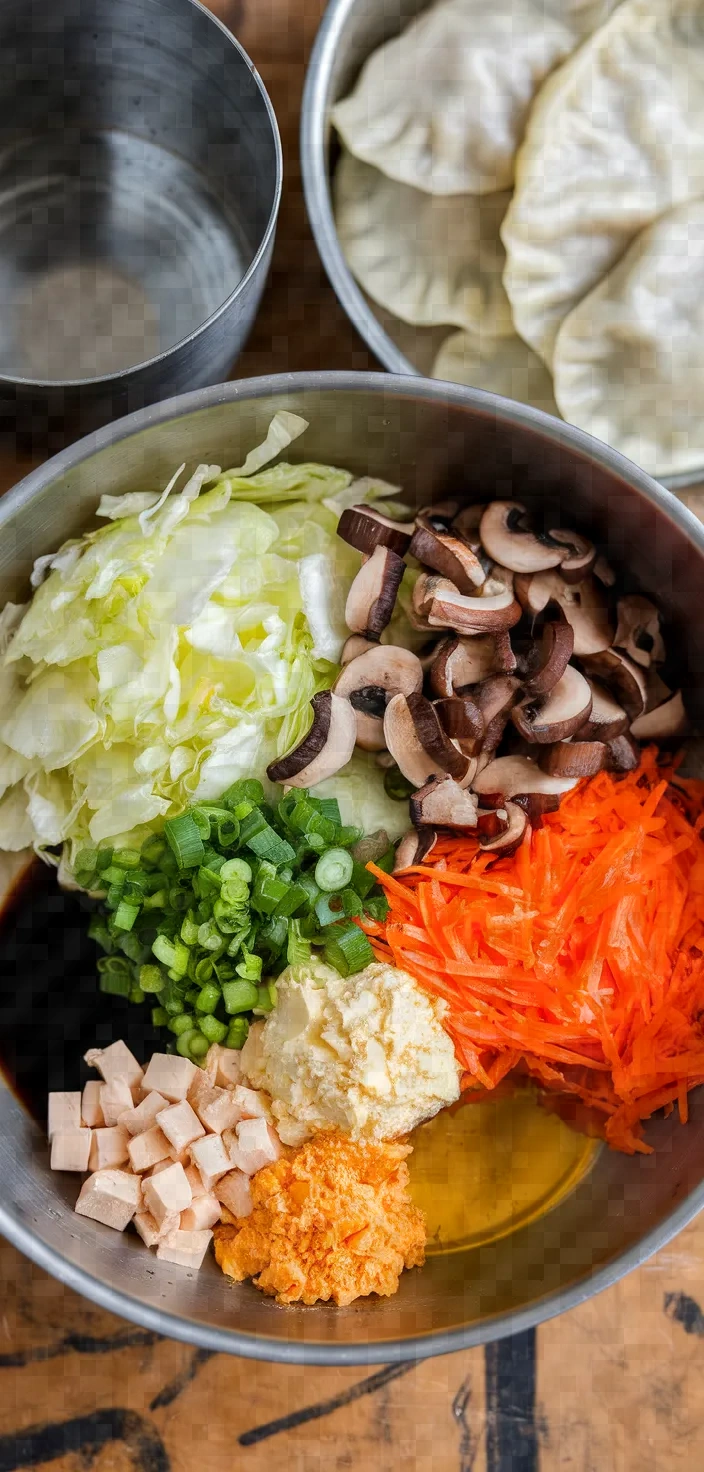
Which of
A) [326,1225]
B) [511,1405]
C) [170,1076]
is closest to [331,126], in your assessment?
[170,1076]

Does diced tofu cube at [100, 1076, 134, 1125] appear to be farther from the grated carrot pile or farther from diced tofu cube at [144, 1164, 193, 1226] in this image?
the grated carrot pile

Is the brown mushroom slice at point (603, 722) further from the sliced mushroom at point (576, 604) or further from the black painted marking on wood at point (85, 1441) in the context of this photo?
the black painted marking on wood at point (85, 1441)

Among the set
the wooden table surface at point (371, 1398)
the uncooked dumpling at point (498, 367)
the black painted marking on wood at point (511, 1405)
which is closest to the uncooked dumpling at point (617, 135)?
the uncooked dumpling at point (498, 367)

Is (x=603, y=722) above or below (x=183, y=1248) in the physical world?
above

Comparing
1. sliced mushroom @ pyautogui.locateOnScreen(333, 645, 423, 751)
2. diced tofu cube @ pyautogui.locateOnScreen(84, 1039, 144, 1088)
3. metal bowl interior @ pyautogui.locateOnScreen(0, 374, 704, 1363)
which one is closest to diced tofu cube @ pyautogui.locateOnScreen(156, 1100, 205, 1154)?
diced tofu cube @ pyautogui.locateOnScreen(84, 1039, 144, 1088)

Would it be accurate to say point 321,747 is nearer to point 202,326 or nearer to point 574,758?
point 574,758
